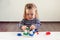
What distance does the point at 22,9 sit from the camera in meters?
3.50

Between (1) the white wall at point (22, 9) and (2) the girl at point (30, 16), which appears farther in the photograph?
(1) the white wall at point (22, 9)

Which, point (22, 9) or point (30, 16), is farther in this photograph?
point (22, 9)

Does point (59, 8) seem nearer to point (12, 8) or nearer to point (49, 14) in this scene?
point (49, 14)

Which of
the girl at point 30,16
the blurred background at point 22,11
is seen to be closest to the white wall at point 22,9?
the blurred background at point 22,11

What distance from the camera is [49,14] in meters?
3.52

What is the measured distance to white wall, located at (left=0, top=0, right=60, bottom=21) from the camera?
3450mm

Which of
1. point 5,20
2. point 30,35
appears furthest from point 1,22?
point 30,35

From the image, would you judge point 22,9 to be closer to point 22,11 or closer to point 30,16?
point 22,11

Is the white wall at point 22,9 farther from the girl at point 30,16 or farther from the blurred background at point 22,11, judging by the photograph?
the girl at point 30,16

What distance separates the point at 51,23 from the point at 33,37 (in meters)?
2.40

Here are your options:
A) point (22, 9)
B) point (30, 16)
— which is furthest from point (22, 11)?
point (30, 16)

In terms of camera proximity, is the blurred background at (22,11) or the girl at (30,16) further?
the blurred background at (22,11)

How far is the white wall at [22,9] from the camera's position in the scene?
345 centimetres

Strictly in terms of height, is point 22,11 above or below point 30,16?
below
